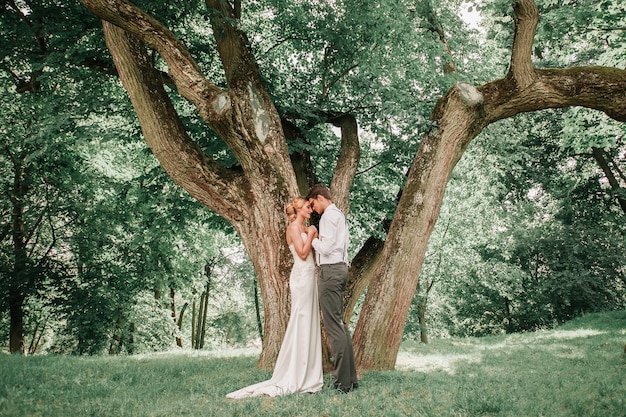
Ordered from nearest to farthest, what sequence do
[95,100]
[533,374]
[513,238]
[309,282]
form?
[309,282] → [533,374] → [95,100] → [513,238]

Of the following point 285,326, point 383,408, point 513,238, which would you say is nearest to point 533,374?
point 383,408

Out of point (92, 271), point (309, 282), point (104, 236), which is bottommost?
point (309, 282)

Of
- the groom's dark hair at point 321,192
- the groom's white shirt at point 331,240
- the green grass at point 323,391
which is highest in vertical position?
the groom's dark hair at point 321,192

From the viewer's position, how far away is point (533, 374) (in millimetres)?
6426

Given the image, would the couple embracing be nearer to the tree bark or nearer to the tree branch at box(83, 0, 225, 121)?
the tree bark

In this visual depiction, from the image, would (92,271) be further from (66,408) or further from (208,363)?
(66,408)

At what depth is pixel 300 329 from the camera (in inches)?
224

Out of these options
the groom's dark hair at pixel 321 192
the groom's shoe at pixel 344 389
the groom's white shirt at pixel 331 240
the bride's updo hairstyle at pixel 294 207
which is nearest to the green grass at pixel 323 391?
the groom's shoe at pixel 344 389

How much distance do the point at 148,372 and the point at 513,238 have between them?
75.5 feet

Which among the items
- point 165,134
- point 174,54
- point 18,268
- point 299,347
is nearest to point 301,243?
point 299,347

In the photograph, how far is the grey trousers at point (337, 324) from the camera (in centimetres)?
515

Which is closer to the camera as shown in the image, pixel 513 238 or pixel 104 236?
pixel 104 236

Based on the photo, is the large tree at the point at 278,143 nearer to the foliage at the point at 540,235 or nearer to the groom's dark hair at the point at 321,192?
the groom's dark hair at the point at 321,192

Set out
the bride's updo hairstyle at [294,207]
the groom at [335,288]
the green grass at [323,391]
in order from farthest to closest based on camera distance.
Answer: the bride's updo hairstyle at [294,207] < the groom at [335,288] < the green grass at [323,391]
